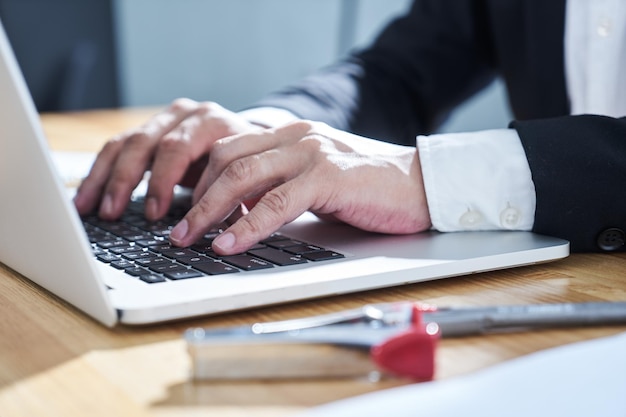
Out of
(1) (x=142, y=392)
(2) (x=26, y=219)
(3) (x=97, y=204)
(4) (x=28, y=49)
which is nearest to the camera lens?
(1) (x=142, y=392)

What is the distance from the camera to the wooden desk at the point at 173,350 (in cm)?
37

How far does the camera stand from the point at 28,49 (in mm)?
3109

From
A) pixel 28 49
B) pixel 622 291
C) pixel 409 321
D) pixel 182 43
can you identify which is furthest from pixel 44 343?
pixel 182 43

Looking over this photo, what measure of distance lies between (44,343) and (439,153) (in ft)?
1.21

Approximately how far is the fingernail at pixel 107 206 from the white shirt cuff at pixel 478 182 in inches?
12.2

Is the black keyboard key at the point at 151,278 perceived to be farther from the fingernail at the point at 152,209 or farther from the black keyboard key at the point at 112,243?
the fingernail at the point at 152,209

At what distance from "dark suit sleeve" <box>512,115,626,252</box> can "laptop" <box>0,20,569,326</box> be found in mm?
34

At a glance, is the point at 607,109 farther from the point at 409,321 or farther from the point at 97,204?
the point at 409,321

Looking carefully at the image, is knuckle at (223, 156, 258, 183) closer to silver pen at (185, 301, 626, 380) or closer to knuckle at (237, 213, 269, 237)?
knuckle at (237, 213, 269, 237)

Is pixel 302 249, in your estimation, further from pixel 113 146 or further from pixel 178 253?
pixel 113 146

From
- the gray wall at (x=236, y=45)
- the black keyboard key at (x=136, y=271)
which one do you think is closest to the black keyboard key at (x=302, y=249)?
the black keyboard key at (x=136, y=271)

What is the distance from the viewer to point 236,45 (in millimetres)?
3686

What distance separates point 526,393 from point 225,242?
0.94ft

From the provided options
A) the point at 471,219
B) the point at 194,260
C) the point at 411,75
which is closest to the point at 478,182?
the point at 471,219
